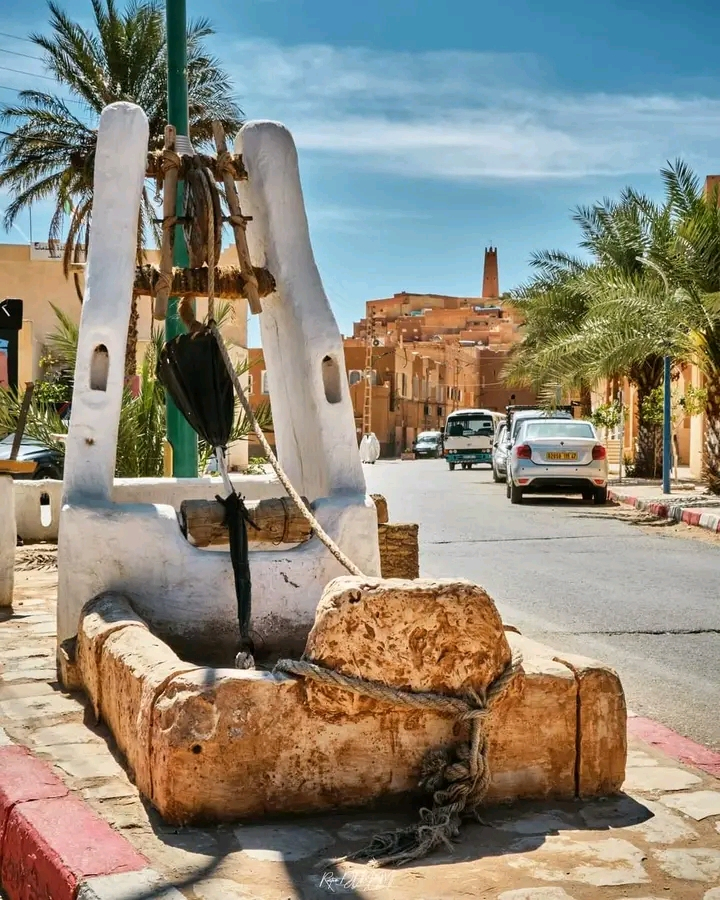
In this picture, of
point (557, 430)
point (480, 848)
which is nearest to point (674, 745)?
point (480, 848)

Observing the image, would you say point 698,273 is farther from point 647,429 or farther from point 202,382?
point 202,382

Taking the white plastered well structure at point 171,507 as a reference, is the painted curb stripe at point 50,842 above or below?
below

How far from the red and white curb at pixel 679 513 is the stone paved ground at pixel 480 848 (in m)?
12.5

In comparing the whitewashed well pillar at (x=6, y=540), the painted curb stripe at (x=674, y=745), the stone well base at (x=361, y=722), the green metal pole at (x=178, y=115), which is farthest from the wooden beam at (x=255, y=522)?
the green metal pole at (x=178, y=115)

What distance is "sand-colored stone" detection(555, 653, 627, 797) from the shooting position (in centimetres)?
405

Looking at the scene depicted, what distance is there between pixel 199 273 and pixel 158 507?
1.42 metres

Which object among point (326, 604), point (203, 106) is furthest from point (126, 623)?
point (203, 106)

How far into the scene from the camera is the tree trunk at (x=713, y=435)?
65.8ft

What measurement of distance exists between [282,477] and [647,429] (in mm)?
24103

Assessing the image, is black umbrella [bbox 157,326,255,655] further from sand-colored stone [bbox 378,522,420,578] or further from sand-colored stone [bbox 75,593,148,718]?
sand-colored stone [bbox 378,522,420,578]

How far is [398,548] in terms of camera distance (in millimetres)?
8594

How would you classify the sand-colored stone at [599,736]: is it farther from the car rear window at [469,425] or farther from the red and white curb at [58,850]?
the car rear window at [469,425]

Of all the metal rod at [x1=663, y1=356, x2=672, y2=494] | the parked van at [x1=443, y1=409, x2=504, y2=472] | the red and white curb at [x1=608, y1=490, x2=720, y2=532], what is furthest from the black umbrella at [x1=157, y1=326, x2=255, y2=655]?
the parked van at [x1=443, y1=409, x2=504, y2=472]

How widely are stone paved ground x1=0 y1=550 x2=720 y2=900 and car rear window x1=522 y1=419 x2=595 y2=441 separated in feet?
58.3
